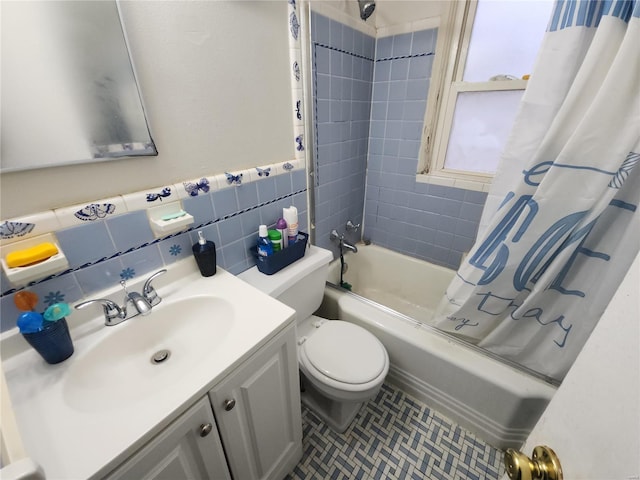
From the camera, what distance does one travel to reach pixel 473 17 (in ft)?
4.52

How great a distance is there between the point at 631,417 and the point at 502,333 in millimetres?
1009

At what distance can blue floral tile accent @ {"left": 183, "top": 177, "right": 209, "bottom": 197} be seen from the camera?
0.90 metres

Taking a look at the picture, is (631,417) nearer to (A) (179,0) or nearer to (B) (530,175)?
(B) (530,175)

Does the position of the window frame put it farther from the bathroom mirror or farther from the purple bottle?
the bathroom mirror

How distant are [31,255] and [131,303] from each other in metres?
0.27

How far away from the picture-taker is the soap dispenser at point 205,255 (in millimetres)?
934

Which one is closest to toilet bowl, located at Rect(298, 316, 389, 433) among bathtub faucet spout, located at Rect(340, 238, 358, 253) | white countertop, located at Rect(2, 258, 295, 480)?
white countertop, located at Rect(2, 258, 295, 480)

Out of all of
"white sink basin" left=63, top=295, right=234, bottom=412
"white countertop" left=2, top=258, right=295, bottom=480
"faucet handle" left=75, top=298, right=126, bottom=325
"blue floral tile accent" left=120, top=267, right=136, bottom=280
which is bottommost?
"white sink basin" left=63, top=295, right=234, bottom=412

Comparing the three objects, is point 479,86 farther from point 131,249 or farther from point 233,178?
point 131,249

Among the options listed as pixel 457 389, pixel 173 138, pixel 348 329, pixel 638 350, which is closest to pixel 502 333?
pixel 457 389

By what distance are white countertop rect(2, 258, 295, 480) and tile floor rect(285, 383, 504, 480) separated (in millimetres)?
831

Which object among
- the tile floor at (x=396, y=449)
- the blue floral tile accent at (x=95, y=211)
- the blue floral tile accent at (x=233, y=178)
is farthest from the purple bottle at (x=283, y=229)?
the tile floor at (x=396, y=449)

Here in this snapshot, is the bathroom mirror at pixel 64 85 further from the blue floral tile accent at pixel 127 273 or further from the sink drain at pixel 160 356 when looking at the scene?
the sink drain at pixel 160 356

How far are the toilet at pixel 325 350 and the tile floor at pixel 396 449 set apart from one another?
73mm
